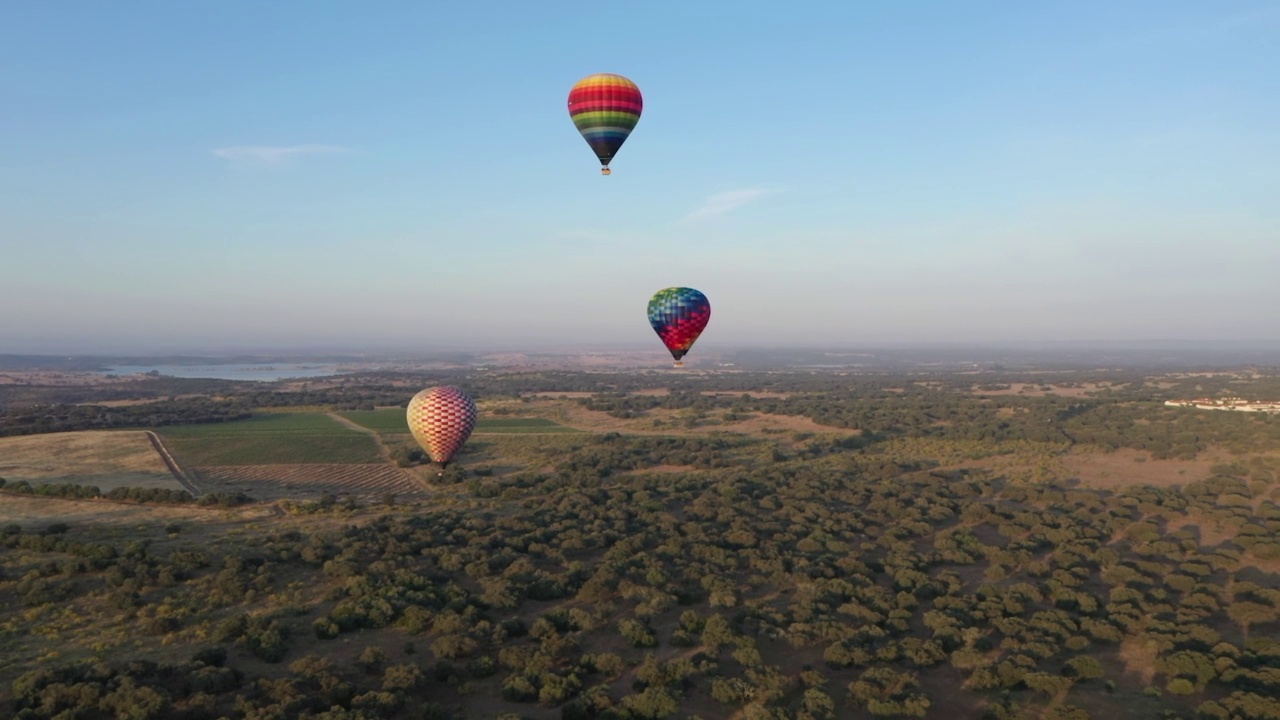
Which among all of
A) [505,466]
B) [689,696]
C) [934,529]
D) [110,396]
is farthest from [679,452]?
[110,396]

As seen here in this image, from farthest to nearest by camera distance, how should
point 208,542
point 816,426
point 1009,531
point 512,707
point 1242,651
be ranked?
point 816,426
point 1009,531
point 208,542
point 1242,651
point 512,707

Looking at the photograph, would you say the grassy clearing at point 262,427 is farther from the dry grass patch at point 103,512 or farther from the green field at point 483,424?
the dry grass patch at point 103,512

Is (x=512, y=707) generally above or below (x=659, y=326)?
below

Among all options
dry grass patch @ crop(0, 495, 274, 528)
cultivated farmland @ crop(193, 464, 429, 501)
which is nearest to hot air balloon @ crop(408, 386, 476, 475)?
cultivated farmland @ crop(193, 464, 429, 501)

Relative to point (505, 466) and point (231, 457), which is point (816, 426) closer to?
point (505, 466)

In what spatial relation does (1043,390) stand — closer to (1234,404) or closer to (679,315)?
(1234,404)

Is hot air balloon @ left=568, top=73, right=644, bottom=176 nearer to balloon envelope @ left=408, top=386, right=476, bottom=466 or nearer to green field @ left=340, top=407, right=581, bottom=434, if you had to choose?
balloon envelope @ left=408, top=386, right=476, bottom=466
